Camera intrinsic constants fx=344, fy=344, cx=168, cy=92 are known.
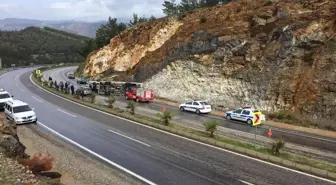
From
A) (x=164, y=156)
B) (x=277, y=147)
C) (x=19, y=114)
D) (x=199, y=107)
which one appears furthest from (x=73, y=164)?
(x=199, y=107)

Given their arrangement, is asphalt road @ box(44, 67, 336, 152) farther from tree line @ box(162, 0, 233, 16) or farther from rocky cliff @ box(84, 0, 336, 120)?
tree line @ box(162, 0, 233, 16)

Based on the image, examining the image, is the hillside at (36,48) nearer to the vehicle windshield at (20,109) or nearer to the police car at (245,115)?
the vehicle windshield at (20,109)

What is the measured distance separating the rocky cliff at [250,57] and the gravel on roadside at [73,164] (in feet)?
68.6

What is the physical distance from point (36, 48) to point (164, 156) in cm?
15903

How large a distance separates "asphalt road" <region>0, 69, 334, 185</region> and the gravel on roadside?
36.3 inches

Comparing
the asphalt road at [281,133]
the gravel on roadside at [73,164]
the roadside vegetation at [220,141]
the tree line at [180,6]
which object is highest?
the tree line at [180,6]

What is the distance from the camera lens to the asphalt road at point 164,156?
15555 millimetres

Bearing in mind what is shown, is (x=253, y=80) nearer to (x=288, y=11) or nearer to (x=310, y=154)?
(x=288, y=11)

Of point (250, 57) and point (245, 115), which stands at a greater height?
point (250, 57)

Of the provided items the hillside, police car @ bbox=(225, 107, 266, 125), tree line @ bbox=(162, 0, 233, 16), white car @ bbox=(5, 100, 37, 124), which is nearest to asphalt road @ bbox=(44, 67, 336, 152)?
police car @ bbox=(225, 107, 266, 125)

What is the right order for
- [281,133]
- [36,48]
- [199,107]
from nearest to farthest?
[281,133] → [199,107] → [36,48]

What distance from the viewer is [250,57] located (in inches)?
1539

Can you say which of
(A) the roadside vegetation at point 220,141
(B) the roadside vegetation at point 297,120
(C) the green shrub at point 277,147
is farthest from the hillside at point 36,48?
(C) the green shrub at point 277,147

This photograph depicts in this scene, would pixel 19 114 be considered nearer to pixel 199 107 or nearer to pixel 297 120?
pixel 199 107
